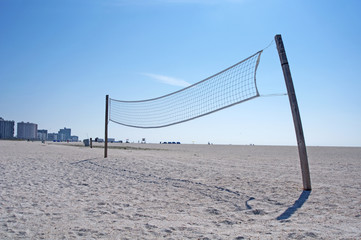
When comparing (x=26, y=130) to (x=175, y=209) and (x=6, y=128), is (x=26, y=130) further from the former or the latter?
(x=175, y=209)

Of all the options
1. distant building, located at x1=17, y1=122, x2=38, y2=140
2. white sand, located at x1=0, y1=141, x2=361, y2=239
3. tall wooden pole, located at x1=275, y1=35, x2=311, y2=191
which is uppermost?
distant building, located at x1=17, y1=122, x2=38, y2=140

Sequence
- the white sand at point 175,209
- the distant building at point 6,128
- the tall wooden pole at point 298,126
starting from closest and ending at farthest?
the white sand at point 175,209 → the tall wooden pole at point 298,126 → the distant building at point 6,128

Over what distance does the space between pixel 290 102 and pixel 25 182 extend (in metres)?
5.47

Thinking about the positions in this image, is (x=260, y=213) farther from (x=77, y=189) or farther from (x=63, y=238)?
(x=77, y=189)

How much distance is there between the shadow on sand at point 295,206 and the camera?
3404 mm

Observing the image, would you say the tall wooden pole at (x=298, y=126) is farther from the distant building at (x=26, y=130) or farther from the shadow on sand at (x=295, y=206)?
the distant building at (x=26, y=130)

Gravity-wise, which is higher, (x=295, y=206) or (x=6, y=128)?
(x=6, y=128)

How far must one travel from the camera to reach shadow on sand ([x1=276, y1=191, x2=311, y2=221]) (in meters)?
3.40

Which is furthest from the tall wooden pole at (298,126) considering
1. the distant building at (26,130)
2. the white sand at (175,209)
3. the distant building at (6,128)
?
the distant building at (26,130)

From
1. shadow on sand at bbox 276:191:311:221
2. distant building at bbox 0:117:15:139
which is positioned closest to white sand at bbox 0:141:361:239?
shadow on sand at bbox 276:191:311:221

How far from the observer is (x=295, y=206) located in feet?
12.7

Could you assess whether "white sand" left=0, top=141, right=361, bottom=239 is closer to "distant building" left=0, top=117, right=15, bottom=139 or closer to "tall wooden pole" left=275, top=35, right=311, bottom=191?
"tall wooden pole" left=275, top=35, right=311, bottom=191

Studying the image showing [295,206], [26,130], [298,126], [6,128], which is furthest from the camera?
[26,130]

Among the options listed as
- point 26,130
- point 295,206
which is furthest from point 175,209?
point 26,130
